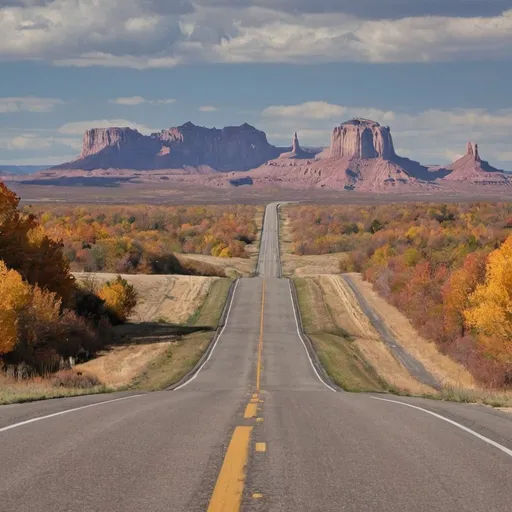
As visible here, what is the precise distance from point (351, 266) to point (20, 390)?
8605 centimetres

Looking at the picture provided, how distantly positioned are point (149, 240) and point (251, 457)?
109498 millimetres

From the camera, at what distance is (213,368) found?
136 ft

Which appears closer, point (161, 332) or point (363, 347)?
point (363, 347)

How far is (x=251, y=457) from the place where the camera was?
A: 9484 mm

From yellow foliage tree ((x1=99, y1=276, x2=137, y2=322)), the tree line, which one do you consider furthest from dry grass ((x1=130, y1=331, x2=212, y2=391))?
yellow foliage tree ((x1=99, y1=276, x2=137, y2=322))

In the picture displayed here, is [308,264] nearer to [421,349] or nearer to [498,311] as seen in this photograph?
[421,349]

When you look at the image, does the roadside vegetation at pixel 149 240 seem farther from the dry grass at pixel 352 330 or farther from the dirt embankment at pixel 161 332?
the dry grass at pixel 352 330

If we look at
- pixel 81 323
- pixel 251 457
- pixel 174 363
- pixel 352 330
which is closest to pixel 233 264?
pixel 352 330

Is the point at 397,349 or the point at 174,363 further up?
the point at 174,363

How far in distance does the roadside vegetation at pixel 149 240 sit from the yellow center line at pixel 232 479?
2225 inches

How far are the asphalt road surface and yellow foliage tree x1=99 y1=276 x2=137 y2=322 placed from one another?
154ft

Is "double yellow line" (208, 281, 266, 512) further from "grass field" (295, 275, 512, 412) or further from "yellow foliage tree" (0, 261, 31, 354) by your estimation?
"yellow foliage tree" (0, 261, 31, 354)

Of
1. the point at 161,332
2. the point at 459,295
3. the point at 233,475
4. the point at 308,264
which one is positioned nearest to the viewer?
the point at 233,475

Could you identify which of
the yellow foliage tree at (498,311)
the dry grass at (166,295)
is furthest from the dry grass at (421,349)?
the dry grass at (166,295)
